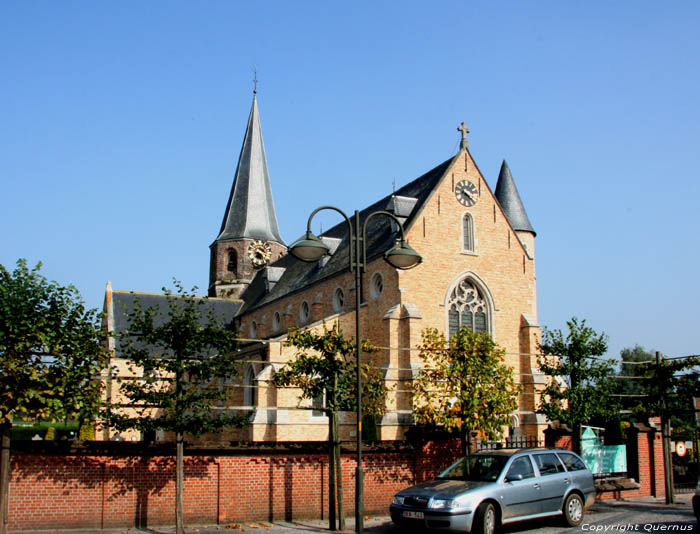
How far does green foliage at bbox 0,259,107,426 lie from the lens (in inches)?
488

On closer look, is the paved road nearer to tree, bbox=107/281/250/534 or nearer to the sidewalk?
the sidewalk

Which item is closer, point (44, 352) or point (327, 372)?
point (44, 352)

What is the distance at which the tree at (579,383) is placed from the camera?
19.3 meters

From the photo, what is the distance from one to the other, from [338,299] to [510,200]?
417 inches

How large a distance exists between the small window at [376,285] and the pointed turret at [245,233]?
78.8ft

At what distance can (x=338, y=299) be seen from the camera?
32938mm

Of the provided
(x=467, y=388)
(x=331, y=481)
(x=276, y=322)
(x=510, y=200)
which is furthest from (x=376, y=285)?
(x=331, y=481)

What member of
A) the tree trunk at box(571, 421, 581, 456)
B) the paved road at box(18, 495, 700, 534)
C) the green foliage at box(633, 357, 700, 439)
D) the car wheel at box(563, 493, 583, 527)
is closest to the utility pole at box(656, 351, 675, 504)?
the green foliage at box(633, 357, 700, 439)

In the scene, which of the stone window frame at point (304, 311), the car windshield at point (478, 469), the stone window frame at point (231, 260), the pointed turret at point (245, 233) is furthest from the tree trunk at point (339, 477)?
the stone window frame at point (231, 260)

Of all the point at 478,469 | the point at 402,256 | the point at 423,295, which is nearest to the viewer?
the point at 402,256

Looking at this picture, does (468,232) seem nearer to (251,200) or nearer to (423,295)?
(423,295)

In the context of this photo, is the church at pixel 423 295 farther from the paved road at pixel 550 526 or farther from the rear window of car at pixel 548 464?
the rear window of car at pixel 548 464

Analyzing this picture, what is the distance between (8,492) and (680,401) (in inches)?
677

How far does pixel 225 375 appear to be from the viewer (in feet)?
49.4
